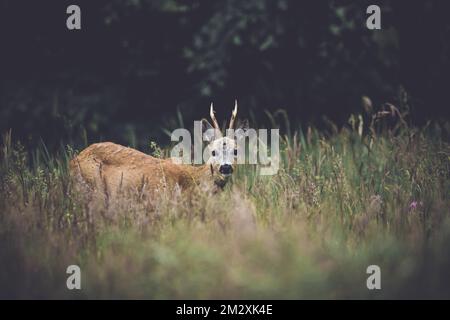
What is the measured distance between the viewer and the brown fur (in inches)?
271

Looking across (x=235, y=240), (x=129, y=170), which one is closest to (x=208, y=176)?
(x=129, y=170)

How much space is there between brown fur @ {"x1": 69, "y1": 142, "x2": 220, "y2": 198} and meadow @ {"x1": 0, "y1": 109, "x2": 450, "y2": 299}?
0.26 meters

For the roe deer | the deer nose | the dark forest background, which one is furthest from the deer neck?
the dark forest background

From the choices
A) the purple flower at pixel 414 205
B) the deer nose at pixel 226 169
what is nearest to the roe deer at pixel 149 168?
the deer nose at pixel 226 169

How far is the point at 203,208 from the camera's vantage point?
19.2 feet

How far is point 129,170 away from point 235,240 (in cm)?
193

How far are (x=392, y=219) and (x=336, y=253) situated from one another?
85 centimetres

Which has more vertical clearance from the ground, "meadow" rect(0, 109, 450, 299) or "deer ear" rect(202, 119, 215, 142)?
"deer ear" rect(202, 119, 215, 142)

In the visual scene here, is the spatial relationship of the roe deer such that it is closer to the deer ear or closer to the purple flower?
the deer ear

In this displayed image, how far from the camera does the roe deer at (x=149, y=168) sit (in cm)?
680

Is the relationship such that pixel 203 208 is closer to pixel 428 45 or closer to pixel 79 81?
pixel 79 81

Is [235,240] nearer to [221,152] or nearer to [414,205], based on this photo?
[221,152]

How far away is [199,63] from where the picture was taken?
1097 centimetres

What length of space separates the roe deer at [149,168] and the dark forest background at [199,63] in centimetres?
384
